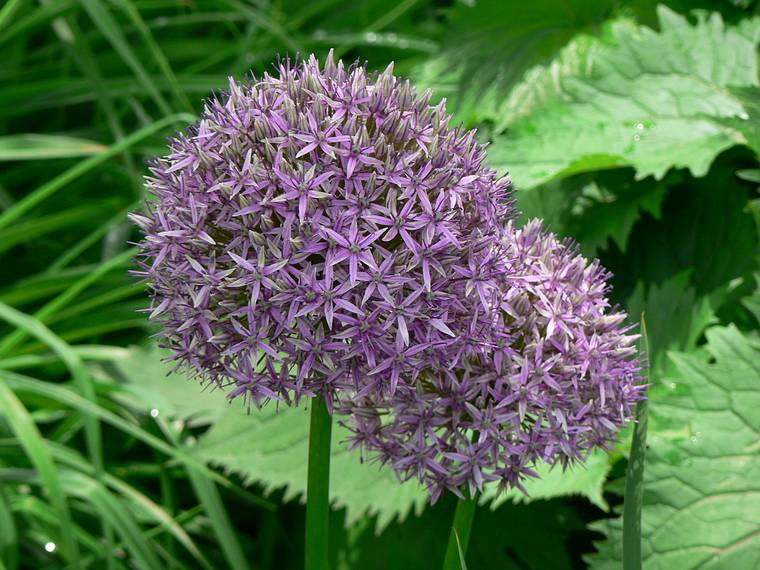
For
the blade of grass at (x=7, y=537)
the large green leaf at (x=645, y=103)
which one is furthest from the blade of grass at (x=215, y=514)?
the large green leaf at (x=645, y=103)

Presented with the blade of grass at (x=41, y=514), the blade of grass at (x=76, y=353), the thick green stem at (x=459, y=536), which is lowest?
the thick green stem at (x=459, y=536)

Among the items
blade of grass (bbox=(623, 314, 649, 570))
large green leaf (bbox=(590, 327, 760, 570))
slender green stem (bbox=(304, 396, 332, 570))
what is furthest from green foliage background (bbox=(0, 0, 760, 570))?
slender green stem (bbox=(304, 396, 332, 570))

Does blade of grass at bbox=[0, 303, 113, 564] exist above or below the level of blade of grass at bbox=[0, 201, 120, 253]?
below

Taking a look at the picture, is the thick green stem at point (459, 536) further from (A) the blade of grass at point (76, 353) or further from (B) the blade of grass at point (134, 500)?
(A) the blade of grass at point (76, 353)

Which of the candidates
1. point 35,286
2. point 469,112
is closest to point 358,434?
point 469,112

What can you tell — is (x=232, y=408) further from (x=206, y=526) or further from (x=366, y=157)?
(x=366, y=157)

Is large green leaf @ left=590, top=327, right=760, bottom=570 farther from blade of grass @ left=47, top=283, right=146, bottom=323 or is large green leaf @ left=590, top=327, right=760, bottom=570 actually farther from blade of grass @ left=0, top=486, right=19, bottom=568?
blade of grass @ left=47, top=283, right=146, bottom=323
